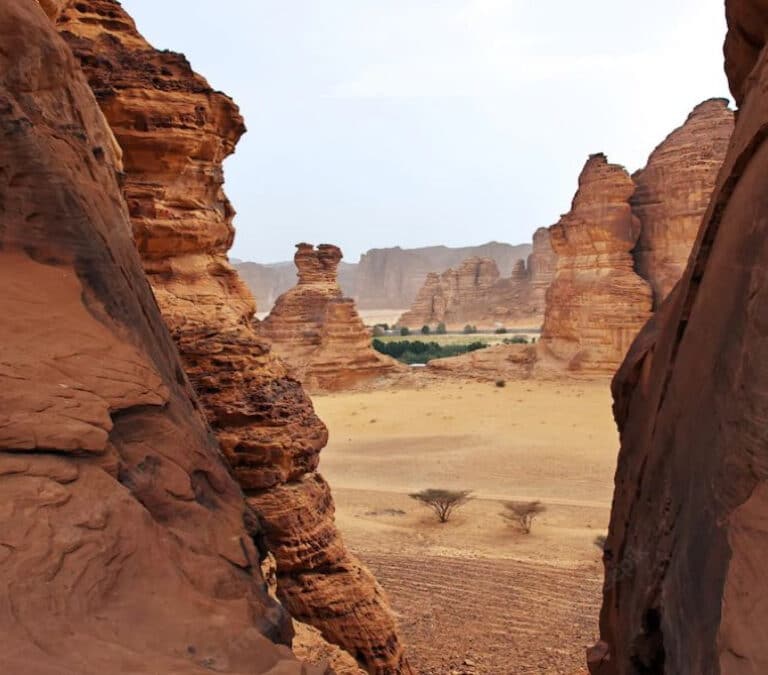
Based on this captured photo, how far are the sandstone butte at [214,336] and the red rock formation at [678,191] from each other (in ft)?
77.4

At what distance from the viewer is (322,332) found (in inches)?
1328

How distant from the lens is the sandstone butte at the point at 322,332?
3300cm

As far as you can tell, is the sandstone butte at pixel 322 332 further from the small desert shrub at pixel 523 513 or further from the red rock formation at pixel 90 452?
the red rock formation at pixel 90 452

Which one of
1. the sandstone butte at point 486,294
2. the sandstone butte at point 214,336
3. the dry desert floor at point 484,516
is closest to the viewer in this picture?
the sandstone butte at point 214,336

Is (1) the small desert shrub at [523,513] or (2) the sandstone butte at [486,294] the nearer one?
(1) the small desert shrub at [523,513]

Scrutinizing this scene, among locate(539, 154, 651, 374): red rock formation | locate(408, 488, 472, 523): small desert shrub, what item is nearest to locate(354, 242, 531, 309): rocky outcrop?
locate(539, 154, 651, 374): red rock formation

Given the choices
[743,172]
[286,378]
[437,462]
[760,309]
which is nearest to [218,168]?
[286,378]

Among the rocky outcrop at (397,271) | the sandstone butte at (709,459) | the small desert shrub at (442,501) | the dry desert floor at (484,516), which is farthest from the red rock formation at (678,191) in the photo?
the rocky outcrop at (397,271)

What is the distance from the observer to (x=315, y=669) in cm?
265

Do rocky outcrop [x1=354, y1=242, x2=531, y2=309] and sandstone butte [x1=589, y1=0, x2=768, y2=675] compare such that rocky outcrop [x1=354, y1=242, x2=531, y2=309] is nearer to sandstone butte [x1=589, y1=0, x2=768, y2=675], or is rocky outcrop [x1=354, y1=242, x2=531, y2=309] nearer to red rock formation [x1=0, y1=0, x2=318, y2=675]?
sandstone butte [x1=589, y1=0, x2=768, y2=675]

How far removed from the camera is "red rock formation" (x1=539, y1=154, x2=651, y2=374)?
Result: 28.6 metres

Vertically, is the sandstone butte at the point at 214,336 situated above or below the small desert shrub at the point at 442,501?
above

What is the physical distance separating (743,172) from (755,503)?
2125 mm

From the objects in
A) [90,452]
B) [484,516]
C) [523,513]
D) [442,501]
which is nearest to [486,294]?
[484,516]
